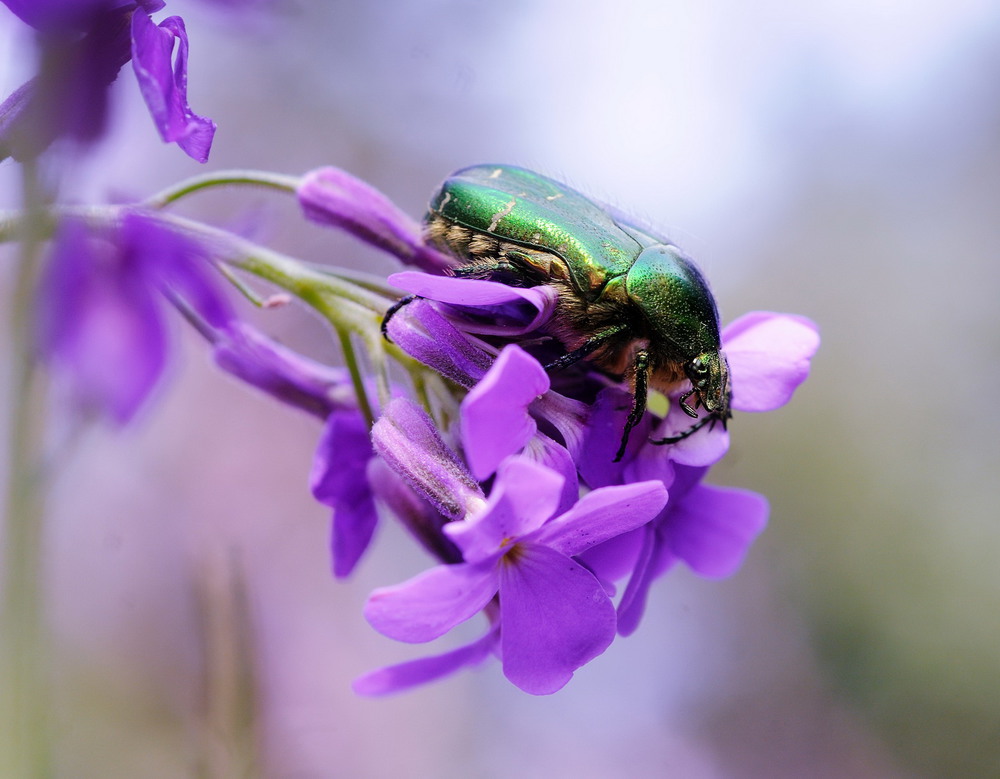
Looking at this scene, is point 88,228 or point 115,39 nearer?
point 115,39

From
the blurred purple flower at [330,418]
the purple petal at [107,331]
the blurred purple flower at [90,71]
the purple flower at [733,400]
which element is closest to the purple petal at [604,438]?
the purple flower at [733,400]

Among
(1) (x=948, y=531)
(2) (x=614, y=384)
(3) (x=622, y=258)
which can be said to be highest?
(3) (x=622, y=258)

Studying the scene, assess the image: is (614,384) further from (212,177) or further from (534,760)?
(534,760)

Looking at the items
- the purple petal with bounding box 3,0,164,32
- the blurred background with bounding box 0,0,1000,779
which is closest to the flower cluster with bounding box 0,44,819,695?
the purple petal with bounding box 3,0,164,32

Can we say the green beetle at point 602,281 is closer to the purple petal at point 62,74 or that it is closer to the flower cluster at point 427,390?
the flower cluster at point 427,390

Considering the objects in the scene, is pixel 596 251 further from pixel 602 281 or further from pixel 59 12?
pixel 59 12

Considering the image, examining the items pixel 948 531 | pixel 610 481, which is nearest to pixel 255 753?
pixel 610 481

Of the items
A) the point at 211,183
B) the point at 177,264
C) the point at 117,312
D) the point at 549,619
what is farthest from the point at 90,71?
the point at 549,619
